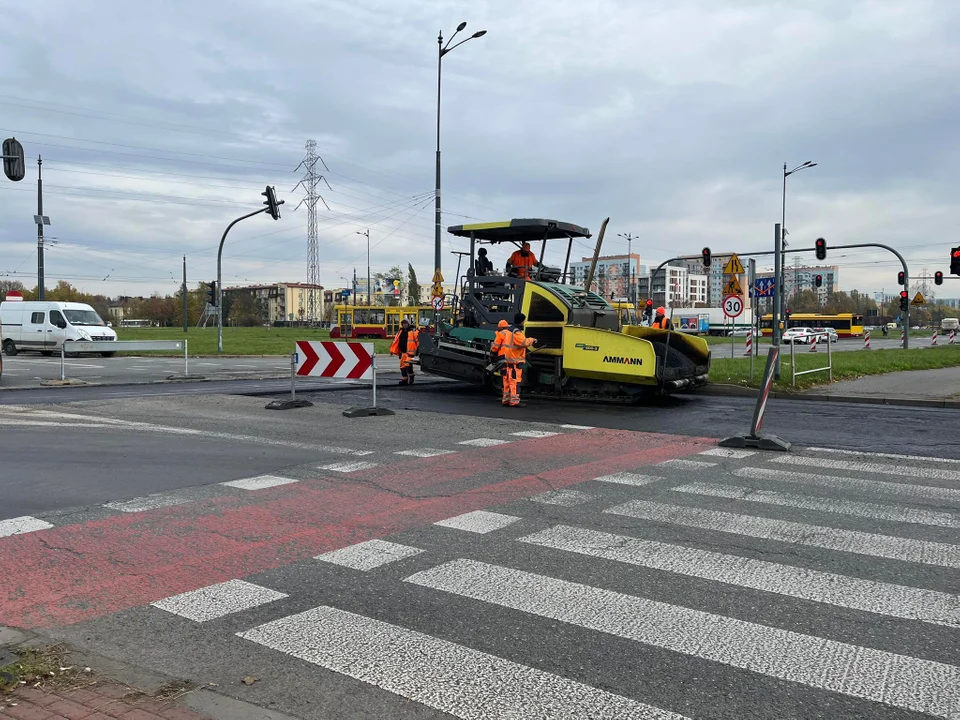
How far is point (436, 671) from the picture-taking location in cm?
348

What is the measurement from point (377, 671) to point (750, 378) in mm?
15764

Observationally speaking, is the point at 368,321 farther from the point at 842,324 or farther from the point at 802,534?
the point at 802,534

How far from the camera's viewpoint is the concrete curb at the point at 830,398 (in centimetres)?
1536

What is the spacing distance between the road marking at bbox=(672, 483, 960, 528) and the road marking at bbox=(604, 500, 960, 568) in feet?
1.98

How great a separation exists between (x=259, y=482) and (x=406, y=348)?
11.1 m

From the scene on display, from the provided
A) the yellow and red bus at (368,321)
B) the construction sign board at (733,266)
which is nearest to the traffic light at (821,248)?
the construction sign board at (733,266)

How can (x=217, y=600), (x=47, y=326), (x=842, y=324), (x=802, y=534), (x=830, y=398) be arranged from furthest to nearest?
1. (x=842, y=324)
2. (x=47, y=326)
3. (x=830, y=398)
4. (x=802, y=534)
5. (x=217, y=600)

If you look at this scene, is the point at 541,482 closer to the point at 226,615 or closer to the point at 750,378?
the point at 226,615

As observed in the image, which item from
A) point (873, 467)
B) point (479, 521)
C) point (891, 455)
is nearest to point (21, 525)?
point (479, 521)

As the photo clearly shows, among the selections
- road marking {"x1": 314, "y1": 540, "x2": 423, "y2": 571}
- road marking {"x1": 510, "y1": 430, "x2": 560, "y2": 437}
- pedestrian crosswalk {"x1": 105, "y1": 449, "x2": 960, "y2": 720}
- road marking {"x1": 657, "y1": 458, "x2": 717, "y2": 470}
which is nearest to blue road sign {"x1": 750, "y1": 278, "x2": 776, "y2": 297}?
road marking {"x1": 510, "y1": 430, "x2": 560, "y2": 437}

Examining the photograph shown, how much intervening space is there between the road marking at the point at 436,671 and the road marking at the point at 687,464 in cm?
503

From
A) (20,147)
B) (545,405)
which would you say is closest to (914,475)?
(545,405)

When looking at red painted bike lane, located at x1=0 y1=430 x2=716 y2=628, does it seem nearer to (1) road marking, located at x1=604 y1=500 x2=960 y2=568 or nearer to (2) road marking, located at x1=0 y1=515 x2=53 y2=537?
(2) road marking, located at x1=0 y1=515 x2=53 y2=537

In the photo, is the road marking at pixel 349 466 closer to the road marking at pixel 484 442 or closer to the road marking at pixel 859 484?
the road marking at pixel 484 442
